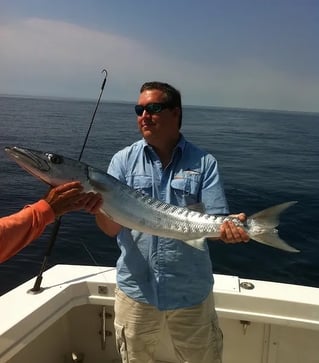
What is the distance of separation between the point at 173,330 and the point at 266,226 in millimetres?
1099

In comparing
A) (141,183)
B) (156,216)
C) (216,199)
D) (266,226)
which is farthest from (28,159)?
(266,226)

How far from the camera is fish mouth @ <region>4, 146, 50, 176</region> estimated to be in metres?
2.69

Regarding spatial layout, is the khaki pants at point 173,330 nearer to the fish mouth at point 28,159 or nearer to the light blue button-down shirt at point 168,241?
the light blue button-down shirt at point 168,241

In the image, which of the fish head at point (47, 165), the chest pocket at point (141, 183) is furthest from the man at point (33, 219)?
the chest pocket at point (141, 183)

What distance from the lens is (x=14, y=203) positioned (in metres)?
13.3

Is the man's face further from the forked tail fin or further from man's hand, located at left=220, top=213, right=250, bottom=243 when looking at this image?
the forked tail fin

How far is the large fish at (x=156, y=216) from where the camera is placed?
9.93 feet

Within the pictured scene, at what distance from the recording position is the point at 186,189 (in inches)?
128

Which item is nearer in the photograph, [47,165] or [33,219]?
[33,219]

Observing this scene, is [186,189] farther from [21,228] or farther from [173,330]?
[21,228]

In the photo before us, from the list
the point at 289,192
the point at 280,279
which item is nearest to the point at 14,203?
the point at 280,279

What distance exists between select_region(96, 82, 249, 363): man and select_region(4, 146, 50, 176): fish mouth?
2.42ft

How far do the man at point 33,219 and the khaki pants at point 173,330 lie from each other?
3.54ft

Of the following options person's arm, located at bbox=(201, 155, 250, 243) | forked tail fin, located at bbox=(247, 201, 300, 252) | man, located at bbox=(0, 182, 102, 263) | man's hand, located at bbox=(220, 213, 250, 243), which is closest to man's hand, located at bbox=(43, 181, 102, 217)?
man, located at bbox=(0, 182, 102, 263)
